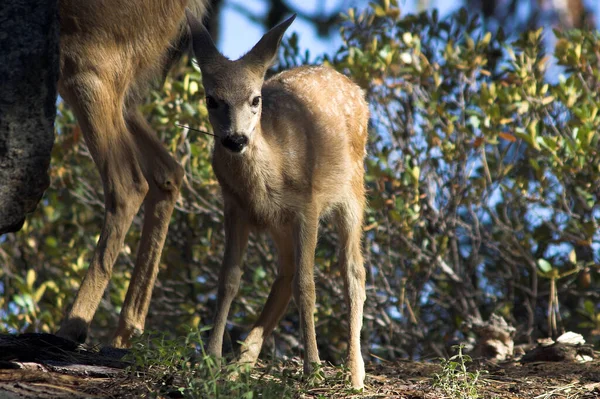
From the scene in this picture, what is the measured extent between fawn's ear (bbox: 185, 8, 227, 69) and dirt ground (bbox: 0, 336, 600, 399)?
172 cm

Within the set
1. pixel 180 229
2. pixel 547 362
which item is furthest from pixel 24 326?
pixel 547 362

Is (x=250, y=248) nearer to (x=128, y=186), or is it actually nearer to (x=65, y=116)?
(x=65, y=116)

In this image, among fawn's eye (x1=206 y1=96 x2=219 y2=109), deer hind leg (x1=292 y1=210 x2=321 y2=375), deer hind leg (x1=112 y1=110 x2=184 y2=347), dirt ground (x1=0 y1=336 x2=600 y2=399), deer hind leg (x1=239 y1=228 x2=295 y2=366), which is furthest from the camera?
deer hind leg (x1=112 y1=110 x2=184 y2=347)

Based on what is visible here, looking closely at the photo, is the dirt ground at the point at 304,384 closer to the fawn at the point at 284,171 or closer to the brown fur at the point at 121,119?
the fawn at the point at 284,171

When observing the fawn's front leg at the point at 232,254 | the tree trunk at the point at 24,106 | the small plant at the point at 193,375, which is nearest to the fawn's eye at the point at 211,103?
the fawn's front leg at the point at 232,254

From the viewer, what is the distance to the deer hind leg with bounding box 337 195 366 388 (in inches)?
209

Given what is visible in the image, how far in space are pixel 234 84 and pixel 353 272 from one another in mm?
1533

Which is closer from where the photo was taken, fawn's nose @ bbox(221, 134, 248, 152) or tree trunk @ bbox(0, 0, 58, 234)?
tree trunk @ bbox(0, 0, 58, 234)

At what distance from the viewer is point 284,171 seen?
5.31 m

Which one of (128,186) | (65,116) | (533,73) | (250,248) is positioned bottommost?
(128,186)

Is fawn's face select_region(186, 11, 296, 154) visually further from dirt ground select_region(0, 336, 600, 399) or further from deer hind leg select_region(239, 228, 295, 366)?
dirt ground select_region(0, 336, 600, 399)

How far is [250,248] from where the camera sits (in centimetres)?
852

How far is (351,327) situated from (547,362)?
1623mm

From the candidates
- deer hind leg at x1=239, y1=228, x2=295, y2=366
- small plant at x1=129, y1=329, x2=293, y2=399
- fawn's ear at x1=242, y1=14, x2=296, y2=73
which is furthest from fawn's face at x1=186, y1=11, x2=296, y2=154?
small plant at x1=129, y1=329, x2=293, y2=399
